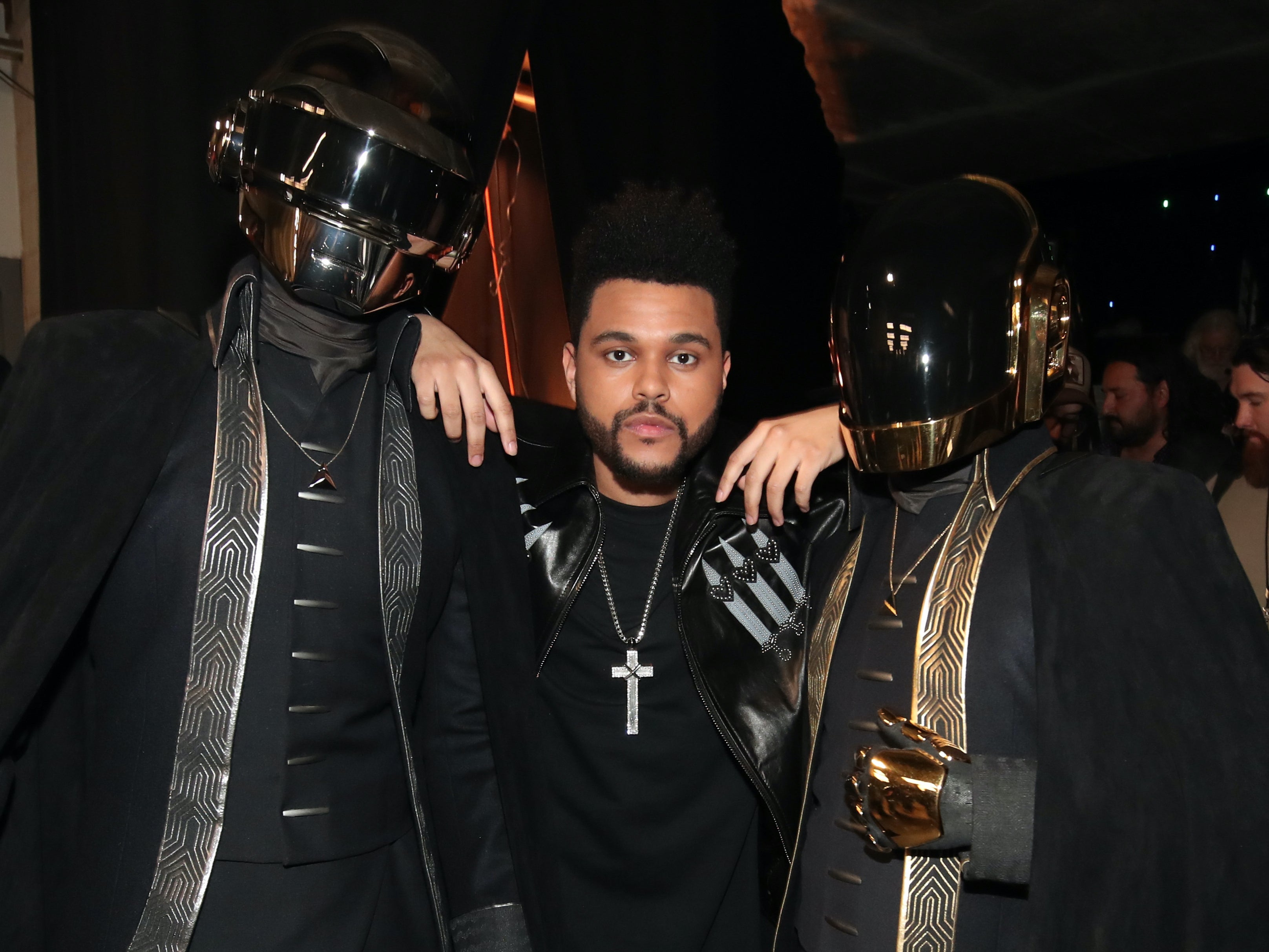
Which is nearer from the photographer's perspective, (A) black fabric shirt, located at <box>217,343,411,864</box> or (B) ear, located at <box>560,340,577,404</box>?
(A) black fabric shirt, located at <box>217,343,411,864</box>

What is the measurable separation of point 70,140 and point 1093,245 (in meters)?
5.57

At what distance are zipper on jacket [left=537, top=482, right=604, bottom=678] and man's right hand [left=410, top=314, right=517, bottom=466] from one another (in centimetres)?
36

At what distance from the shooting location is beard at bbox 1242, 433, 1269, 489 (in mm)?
2709

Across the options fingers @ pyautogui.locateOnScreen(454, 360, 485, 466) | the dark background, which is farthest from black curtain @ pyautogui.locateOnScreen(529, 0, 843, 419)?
fingers @ pyautogui.locateOnScreen(454, 360, 485, 466)

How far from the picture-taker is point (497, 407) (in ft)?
5.35

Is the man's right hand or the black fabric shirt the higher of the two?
the man's right hand

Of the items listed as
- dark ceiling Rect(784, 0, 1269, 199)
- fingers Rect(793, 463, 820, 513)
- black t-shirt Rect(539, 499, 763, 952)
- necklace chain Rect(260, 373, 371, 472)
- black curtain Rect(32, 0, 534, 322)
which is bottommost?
black t-shirt Rect(539, 499, 763, 952)

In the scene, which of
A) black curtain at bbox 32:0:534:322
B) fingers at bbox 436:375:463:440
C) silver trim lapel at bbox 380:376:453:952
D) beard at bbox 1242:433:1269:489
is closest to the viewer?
silver trim lapel at bbox 380:376:453:952

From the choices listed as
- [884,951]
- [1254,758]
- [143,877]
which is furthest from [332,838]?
[1254,758]

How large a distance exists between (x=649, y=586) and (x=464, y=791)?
1.76 ft

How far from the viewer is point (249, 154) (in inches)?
A: 58.3

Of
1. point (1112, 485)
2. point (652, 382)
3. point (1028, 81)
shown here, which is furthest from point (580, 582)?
point (1028, 81)

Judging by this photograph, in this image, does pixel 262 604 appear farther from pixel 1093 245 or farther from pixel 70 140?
pixel 1093 245

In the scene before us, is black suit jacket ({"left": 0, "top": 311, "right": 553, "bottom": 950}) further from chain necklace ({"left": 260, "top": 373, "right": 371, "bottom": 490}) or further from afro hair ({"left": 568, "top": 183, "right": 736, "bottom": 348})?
afro hair ({"left": 568, "top": 183, "right": 736, "bottom": 348})
